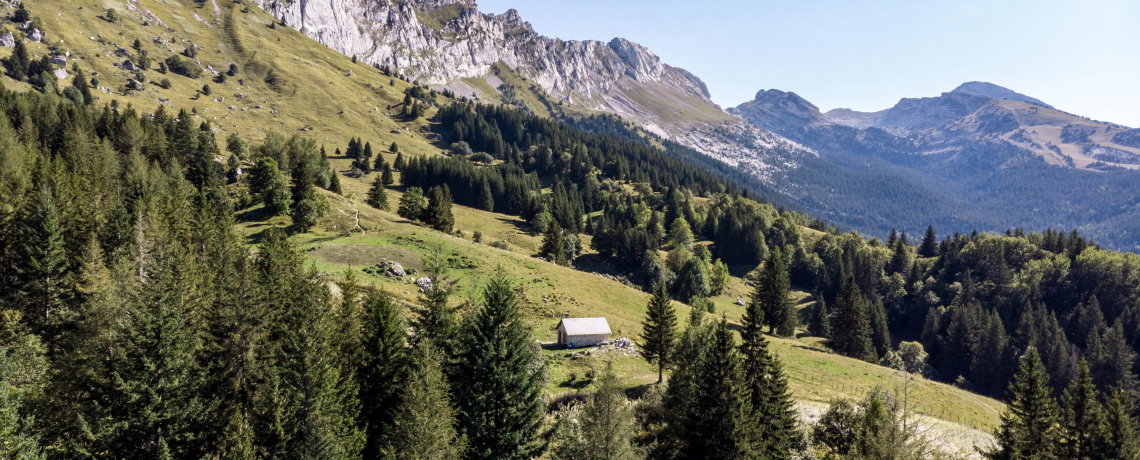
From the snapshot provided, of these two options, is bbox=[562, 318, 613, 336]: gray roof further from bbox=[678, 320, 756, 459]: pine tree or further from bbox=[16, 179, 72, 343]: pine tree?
bbox=[16, 179, 72, 343]: pine tree

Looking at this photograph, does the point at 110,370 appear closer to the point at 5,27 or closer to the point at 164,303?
the point at 164,303

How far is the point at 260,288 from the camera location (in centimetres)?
3419

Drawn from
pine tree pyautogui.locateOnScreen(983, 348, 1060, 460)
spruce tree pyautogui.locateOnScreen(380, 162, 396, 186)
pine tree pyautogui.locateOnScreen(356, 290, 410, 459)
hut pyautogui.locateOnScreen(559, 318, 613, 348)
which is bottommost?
spruce tree pyautogui.locateOnScreen(380, 162, 396, 186)

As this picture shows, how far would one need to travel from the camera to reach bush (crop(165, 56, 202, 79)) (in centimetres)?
17193

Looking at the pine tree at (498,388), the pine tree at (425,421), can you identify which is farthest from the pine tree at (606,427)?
the pine tree at (498,388)

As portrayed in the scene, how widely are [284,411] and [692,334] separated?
3070 cm

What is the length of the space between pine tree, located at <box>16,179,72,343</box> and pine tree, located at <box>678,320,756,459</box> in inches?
1997

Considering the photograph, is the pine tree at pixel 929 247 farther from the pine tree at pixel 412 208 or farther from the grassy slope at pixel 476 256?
the pine tree at pixel 412 208

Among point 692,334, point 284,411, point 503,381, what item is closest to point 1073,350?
point 692,334

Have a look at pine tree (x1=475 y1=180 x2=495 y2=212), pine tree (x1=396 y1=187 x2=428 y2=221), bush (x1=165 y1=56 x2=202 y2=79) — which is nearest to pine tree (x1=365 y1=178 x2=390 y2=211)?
pine tree (x1=396 y1=187 x2=428 y2=221)

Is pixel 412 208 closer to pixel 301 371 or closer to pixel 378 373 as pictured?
pixel 378 373

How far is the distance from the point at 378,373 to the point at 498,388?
9.04 meters

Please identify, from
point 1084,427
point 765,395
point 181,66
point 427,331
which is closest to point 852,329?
point 1084,427

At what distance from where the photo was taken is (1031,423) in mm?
36844
